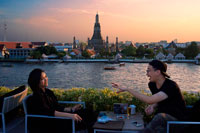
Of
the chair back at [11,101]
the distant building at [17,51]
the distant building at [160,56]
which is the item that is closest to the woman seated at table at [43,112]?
the chair back at [11,101]

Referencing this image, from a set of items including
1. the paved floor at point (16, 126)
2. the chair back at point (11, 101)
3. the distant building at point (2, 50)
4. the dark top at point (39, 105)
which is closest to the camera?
the dark top at point (39, 105)

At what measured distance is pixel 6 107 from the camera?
2.71 metres

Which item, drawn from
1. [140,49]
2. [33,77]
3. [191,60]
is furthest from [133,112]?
[140,49]

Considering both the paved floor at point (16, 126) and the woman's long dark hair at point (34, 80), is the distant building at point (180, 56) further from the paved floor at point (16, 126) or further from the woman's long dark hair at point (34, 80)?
the woman's long dark hair at point (34, 80)

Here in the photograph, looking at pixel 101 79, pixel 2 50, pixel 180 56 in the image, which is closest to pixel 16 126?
pixel 101 79

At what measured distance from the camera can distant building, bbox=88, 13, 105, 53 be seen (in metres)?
90.6

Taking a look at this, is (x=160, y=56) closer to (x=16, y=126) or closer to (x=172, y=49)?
(x=172, y=49)

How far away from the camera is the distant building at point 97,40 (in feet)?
297

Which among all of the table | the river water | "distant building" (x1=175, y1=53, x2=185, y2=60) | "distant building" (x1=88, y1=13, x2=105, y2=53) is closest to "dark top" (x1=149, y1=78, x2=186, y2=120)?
the table

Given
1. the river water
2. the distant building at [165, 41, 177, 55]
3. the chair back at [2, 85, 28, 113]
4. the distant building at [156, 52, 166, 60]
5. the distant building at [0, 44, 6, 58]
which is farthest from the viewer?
the distant building at [165, 41, 177, 55]

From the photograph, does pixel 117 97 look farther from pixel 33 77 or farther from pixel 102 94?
pixel 33 77

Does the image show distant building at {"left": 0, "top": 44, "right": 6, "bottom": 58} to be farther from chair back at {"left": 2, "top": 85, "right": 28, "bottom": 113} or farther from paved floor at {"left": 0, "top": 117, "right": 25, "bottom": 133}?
chair back at {"left": 2, "top": 85, "right": 28, "bottom": 113}

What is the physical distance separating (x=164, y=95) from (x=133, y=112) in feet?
2.20

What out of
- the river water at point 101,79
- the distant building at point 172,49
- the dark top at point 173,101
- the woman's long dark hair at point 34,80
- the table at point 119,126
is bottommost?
the river water at point 101,79
